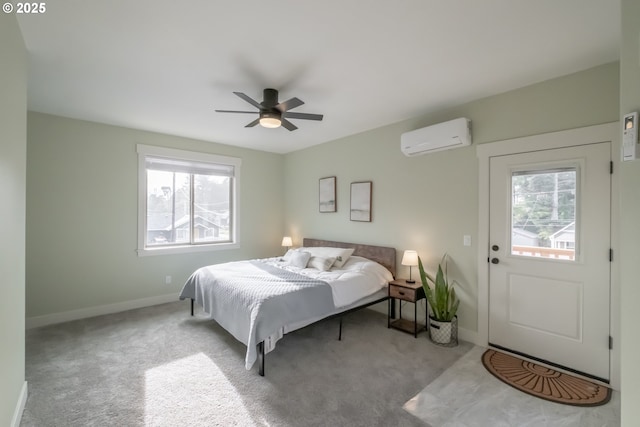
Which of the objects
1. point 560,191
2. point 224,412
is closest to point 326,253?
point 224,412

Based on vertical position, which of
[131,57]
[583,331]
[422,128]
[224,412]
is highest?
[131,57]

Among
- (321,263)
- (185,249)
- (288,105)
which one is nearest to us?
(288,105)

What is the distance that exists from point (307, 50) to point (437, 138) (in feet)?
5.90

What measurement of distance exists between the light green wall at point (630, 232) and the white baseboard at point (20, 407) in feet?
11.0

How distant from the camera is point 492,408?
2018 millimetres

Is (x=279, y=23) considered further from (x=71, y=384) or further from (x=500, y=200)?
(x=71, y=384)

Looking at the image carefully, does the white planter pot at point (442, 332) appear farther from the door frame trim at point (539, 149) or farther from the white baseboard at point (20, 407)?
the white baseboard at point (20, 407)

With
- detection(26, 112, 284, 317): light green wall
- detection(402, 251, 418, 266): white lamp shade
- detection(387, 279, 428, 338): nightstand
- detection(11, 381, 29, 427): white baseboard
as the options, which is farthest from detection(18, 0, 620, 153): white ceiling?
detection(11, 381, 29, 427): white baseboard

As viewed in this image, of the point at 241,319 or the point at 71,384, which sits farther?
the point at 241,319

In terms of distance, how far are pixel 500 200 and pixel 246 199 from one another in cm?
398

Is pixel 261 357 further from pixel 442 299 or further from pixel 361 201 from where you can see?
pixel 361 201

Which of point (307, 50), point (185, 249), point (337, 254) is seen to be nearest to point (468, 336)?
point (337, 254)

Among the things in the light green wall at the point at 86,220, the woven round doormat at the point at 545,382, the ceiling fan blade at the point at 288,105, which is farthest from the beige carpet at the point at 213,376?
the ceiling fan blade at the point at 288,105

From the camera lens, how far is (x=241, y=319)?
8.48ft
